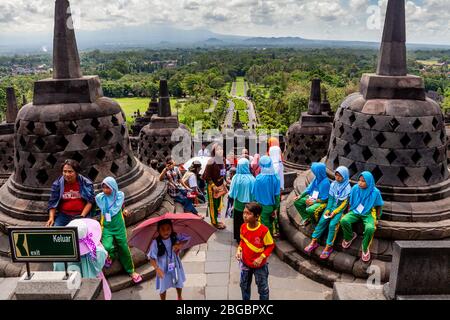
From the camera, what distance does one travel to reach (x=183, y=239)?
4.15 m

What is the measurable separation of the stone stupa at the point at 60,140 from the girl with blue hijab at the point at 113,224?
1.01 ft

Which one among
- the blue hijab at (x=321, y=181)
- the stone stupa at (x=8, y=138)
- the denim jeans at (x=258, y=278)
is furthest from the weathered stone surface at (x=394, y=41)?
the stone stupa at (x=8, y=138)

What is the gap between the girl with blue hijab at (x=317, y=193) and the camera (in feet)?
17.7

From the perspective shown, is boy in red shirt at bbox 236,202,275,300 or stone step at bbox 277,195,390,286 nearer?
boy in red shirt at bbox 236,202,275,300

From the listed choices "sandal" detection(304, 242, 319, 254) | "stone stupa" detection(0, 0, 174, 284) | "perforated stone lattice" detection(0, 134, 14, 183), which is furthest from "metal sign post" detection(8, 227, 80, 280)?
"perforated stone lattice" detection(0, 134, 14, 183)

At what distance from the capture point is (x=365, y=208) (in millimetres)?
4949

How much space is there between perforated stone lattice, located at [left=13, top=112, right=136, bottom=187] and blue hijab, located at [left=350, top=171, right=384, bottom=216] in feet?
12.5

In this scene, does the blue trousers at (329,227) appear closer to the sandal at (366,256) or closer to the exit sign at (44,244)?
the sandal at (366,256)

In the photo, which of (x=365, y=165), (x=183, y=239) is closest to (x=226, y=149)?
(x=365, y=165)

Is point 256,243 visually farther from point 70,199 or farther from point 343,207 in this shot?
point 70,199

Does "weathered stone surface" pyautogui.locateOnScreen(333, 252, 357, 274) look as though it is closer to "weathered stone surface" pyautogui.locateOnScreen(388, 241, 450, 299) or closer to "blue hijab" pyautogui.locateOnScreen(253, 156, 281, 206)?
"blue hijab" pyautogui.locateOnScreen(253, 156, 281, 206)

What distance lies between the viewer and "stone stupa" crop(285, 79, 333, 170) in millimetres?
10898

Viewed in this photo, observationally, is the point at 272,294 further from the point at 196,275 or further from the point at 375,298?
the point at 375,298

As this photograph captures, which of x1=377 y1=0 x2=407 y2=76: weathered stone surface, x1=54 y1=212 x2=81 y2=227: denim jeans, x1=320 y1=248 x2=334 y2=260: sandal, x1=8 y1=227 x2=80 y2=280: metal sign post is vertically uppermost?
x1=377 y1=0 x2=407 y2=76: weathered stone surface
